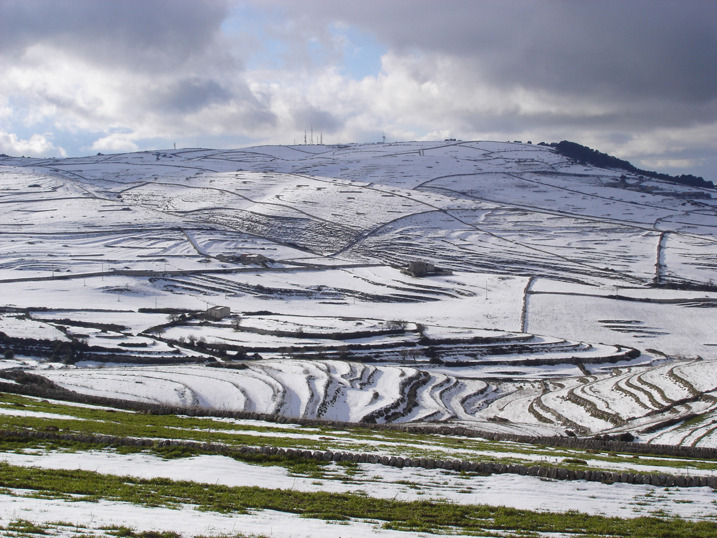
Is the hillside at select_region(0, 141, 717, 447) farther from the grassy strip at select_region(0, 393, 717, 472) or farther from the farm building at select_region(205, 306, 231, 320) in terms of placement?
the grassy strip at select_region(0, 393, 717, 472)

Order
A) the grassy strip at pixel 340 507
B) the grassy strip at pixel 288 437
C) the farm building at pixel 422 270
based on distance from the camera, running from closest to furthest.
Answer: the grassy strip at pixel 340 507
the grassy strip at pixel 288 437
the farm building at pixel 422 270

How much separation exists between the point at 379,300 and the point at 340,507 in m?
81.8

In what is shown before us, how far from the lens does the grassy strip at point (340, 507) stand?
14992 mm

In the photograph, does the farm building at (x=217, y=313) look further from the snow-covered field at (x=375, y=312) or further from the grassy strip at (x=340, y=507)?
the grassy strip at (x=340, y=507)

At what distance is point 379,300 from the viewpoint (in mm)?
97562

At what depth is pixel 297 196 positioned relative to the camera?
179 meters

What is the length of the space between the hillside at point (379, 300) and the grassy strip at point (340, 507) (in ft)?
74.7

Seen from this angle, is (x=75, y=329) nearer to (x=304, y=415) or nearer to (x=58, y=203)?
(x=304, y=415)

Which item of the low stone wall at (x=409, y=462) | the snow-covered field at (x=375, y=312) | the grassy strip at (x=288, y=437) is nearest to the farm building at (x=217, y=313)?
the snow-covered field at (x=375, y=312)

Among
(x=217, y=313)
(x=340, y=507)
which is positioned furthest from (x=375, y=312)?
(x=340, y=507)

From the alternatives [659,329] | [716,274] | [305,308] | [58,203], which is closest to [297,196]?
[58,203]

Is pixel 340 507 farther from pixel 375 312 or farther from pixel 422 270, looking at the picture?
pixel 422 270

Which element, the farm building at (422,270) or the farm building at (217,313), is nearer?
the farm building at (217,313)

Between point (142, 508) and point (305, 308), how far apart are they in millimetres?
76395
